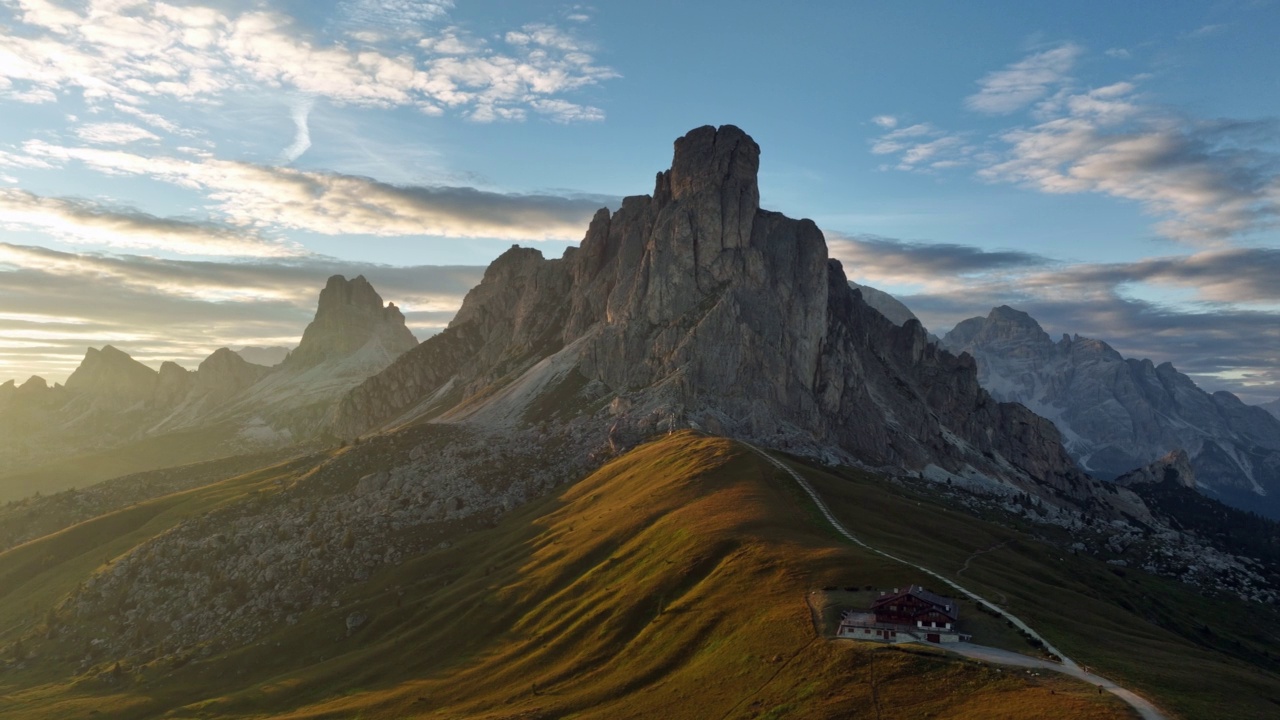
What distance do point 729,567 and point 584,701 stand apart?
1015 inches

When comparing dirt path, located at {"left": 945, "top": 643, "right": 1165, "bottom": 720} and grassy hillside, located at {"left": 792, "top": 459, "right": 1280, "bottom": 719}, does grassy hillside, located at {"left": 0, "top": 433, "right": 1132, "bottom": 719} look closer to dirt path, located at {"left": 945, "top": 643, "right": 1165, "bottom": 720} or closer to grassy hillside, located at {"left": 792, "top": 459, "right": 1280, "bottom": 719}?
dirt path, located at {"left": 945, "top": 643, "right": 1165, "bottom": 720}

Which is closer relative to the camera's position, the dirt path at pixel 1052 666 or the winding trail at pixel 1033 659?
the dirt path at pixel 1052 666

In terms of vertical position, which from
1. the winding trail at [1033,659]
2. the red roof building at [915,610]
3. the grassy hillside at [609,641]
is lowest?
the grassy hillside at [609,641]

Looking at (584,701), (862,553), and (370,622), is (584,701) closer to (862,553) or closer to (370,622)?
(862,553)

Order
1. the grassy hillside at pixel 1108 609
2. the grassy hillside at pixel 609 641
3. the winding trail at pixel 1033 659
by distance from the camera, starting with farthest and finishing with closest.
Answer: the grassy hillside at pixel 609 641 < the grassy hillside at pixel 1108 609 < the winding trail at pixel 1033 659

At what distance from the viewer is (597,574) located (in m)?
123

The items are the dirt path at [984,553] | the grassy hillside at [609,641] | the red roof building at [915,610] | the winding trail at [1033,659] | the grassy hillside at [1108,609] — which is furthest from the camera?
the dirt path at [984,553]

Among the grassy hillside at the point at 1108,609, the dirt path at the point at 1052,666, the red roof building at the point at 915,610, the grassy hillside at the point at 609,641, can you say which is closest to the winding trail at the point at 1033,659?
the dirt path at the point at 1052,666

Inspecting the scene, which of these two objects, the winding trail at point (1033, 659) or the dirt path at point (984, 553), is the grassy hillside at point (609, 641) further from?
the dirt path at point (984, 553)

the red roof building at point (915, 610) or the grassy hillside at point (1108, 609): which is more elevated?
the red roof building at point (915, 610)

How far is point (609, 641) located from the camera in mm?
98812

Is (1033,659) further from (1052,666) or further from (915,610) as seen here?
(915,610)

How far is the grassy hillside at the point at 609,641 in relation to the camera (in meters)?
67.1

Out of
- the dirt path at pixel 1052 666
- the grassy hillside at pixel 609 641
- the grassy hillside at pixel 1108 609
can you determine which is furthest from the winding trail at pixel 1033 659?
the grassy hillside at pixel 609 641
